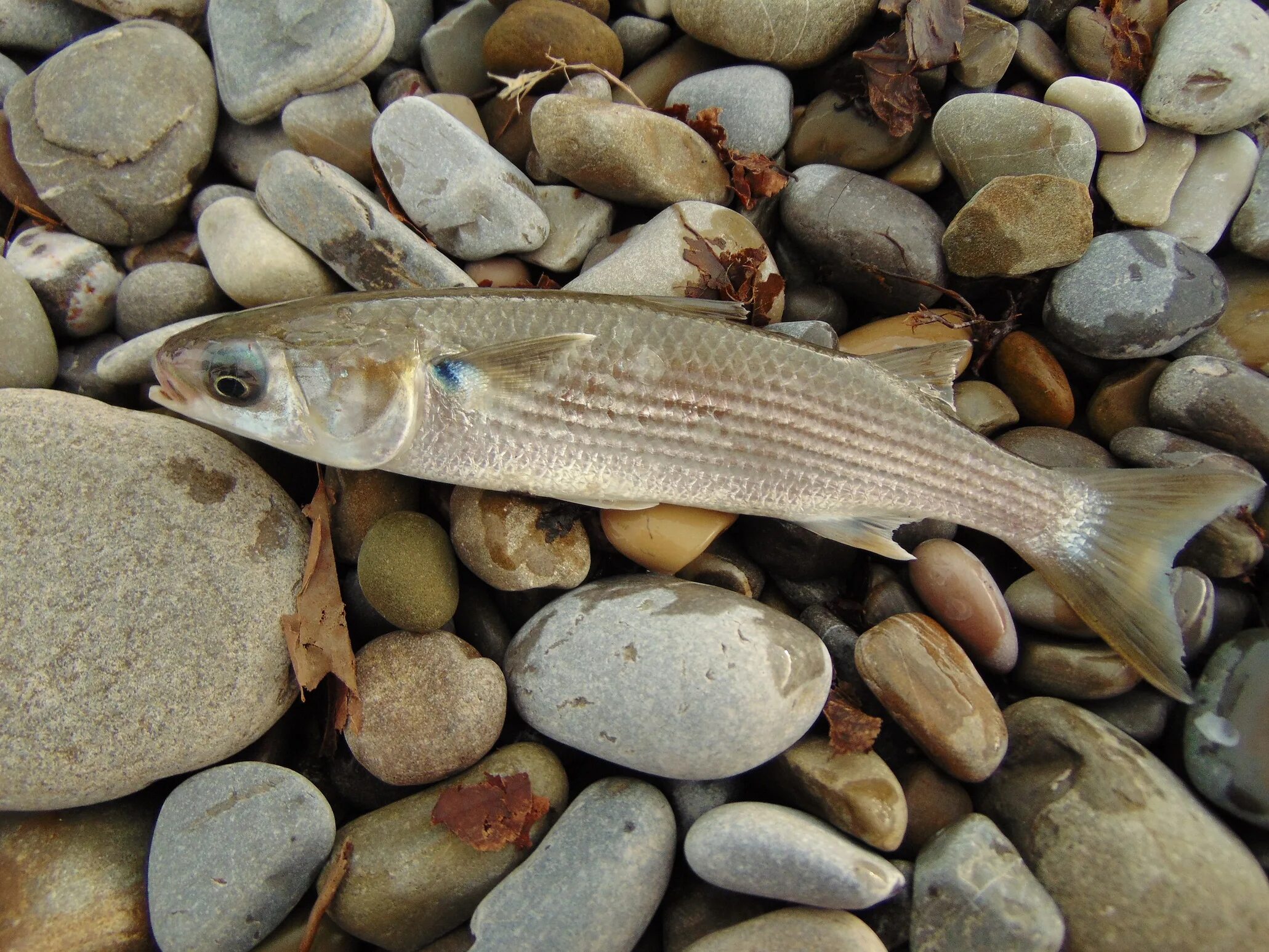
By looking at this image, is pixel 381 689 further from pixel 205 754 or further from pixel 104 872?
pixel 104 872

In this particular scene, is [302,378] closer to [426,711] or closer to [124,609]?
[124,609]

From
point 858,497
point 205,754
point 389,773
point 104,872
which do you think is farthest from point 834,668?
point 104,872

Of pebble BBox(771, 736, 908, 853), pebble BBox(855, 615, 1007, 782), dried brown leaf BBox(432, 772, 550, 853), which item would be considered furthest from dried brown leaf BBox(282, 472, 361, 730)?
pebble BBox(855, 615, 1007, 782)

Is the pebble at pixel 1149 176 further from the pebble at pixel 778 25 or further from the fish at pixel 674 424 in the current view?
the pebble at pixel 778 25

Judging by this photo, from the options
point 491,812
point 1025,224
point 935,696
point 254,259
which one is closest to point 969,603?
point 935,696

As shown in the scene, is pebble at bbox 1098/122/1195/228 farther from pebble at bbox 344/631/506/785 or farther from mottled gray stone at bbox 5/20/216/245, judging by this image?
mottled gray stone at bbox 5/20/216/245

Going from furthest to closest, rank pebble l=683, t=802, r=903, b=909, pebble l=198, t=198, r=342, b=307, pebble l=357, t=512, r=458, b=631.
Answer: pebble l=198, t=198, r=342, b=307
pebble l=357, t=512, r=458, b=631
pebble l=683, t=802, r=903, b=909

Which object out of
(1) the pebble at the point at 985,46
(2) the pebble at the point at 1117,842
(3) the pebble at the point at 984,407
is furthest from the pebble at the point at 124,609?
(1) the pebble at the point at 985,46
